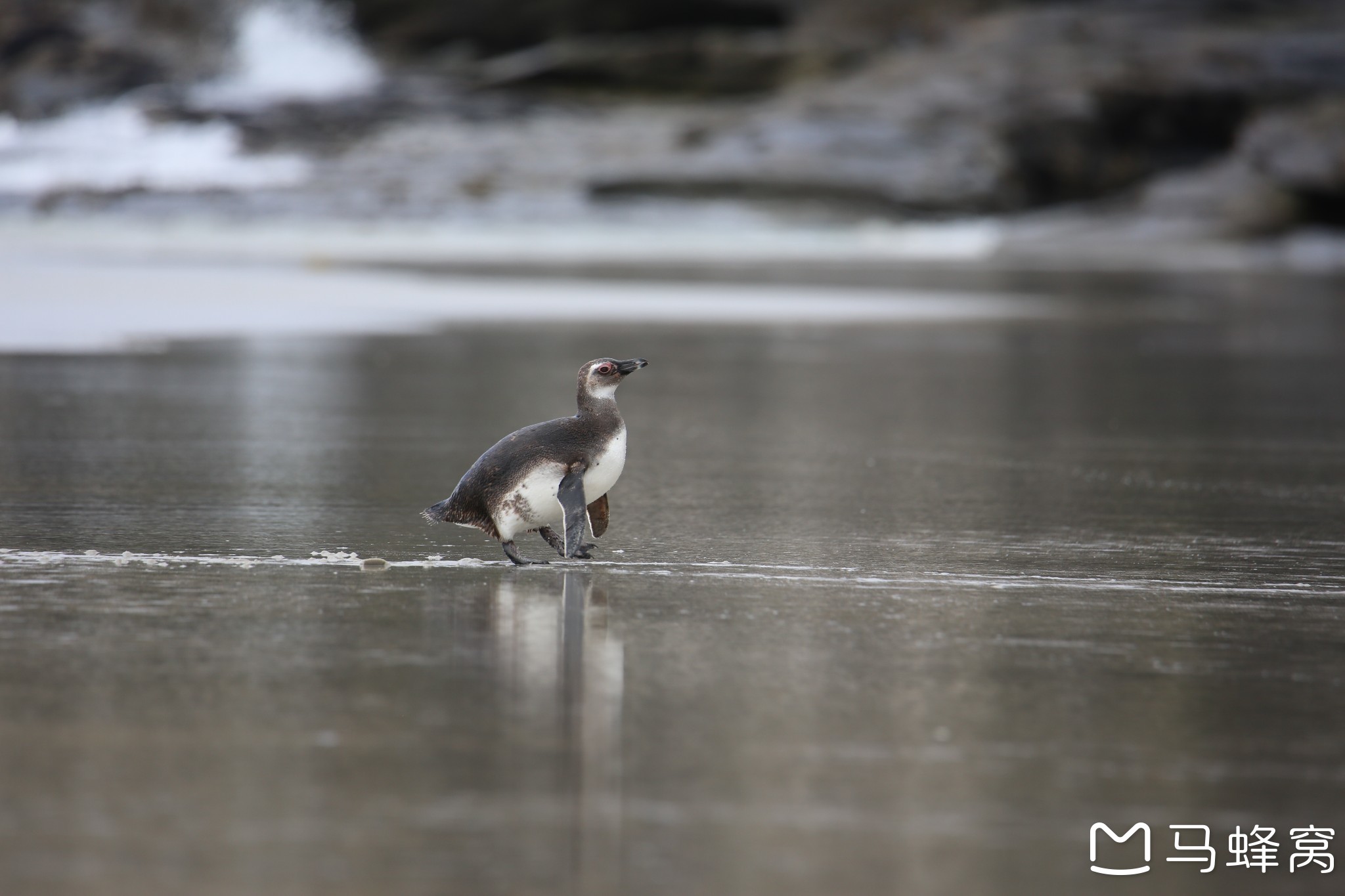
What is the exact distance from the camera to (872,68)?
43031 mm

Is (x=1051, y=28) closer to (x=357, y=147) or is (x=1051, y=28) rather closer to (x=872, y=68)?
(x=872, y=68)

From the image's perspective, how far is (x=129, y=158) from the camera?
42312 millimetres

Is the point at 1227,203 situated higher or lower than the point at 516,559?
higher

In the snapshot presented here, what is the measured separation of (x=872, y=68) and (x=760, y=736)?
136 ft

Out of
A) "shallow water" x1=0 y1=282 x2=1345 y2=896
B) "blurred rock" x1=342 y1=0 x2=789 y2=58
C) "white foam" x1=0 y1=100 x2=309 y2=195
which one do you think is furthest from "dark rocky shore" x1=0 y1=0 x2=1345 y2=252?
"shallow water" x1=0 y1=282 x2=1345 y2=896

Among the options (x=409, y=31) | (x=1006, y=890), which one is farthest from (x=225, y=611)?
(x=409, y=31)

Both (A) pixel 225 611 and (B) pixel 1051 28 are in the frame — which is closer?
(A) pixel 225 611

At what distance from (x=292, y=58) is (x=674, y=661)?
45927 millimetres

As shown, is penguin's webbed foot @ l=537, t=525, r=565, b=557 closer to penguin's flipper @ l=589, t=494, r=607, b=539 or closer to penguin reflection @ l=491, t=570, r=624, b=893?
penguin's flipper @ l=589, t=494, r=607, b=539

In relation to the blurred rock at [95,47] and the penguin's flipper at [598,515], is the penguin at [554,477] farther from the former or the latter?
the blurred rock at [95,47]

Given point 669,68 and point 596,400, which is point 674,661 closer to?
point 596,400

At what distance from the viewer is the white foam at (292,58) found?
4572cm

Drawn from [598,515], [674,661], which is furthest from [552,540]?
[674,661]

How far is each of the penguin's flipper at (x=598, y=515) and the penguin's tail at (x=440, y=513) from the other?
339 mm
